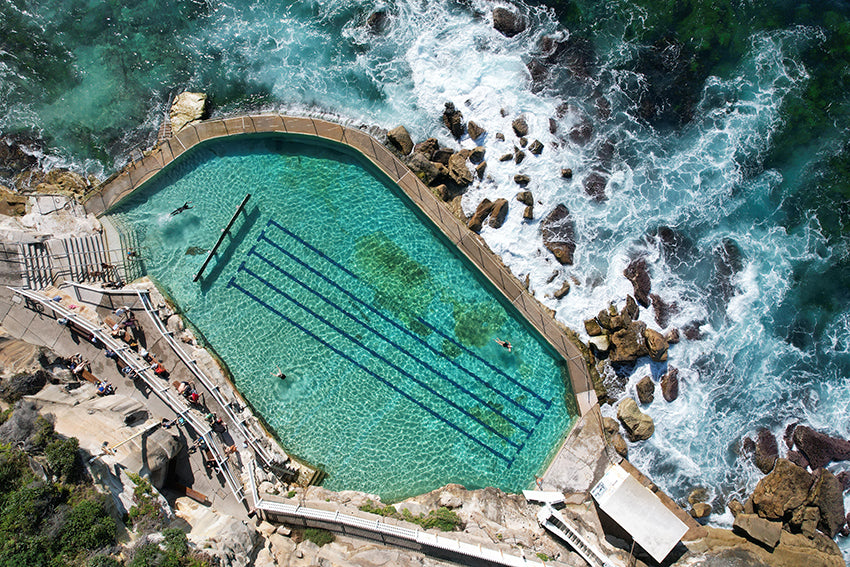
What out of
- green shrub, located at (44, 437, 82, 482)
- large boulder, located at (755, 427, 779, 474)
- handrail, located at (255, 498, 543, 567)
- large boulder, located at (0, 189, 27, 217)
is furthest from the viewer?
large boulder, located at (755, 427, 779, 474)

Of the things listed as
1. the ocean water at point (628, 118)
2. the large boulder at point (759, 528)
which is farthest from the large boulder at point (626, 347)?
the large boulder at point (759, 528)

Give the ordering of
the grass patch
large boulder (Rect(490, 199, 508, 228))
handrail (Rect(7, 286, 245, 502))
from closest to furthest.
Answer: handrail (Rect(7, 286, 245, 502))
the grass patch
large boulder (Rect(490, 199, 508, 228))

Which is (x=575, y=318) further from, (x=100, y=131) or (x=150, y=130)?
(x=100, y=131)

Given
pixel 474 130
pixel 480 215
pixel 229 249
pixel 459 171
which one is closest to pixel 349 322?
pixel 229 249

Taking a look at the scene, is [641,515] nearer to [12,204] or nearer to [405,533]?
[405,533]

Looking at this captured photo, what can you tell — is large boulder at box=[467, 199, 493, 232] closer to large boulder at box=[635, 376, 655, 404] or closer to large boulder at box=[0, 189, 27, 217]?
large boulder at box=[635, 376, 655, 404]

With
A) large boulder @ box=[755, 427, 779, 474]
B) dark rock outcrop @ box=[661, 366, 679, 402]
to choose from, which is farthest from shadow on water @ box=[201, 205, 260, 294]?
large boulder @ box=[755, 427, 779, 474]

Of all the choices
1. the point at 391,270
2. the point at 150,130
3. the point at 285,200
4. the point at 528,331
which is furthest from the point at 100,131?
the point at 528,331
